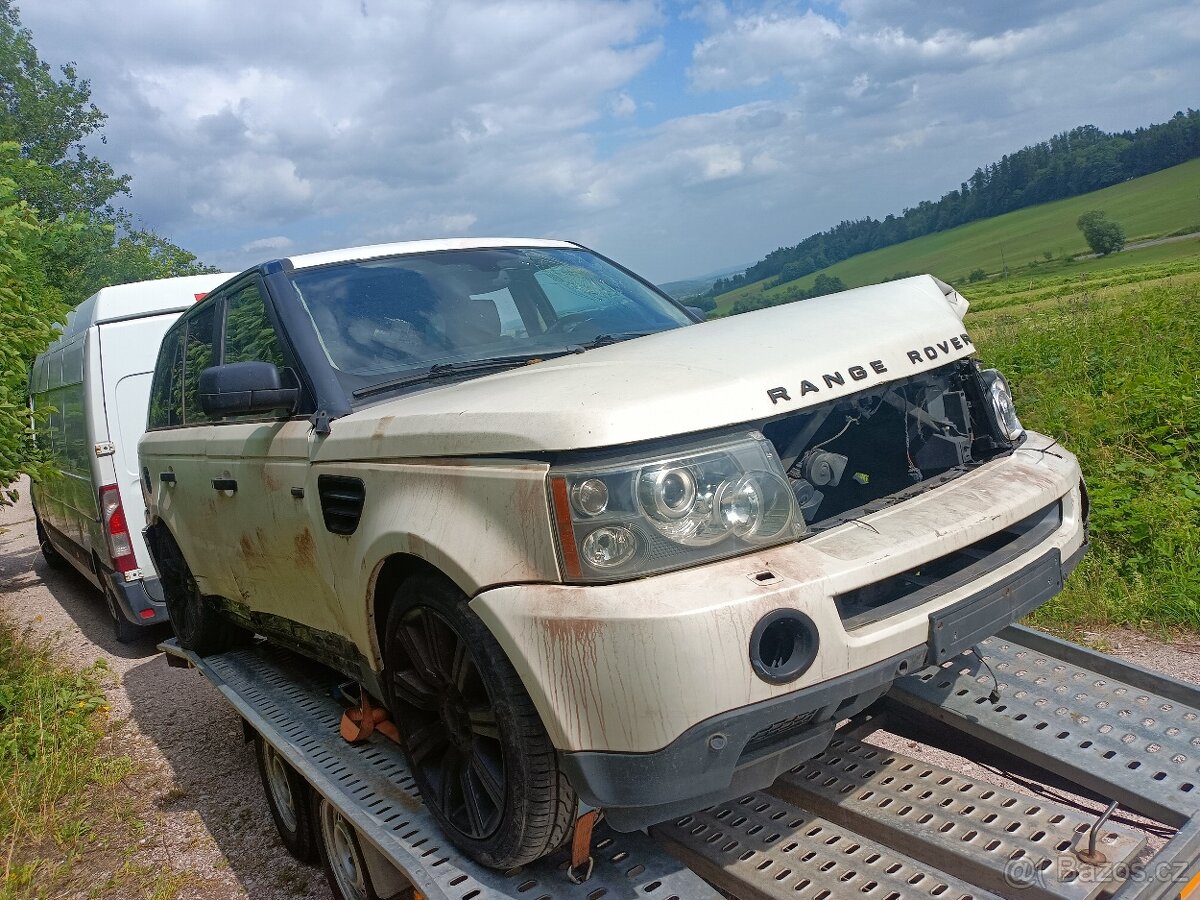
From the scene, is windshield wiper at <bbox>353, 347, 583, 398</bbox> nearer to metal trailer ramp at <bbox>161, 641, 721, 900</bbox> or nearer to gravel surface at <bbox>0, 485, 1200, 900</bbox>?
metal trailer ramp at <bbox>161, 641, 721, 900</bbox>

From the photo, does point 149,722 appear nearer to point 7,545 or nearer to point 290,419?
point 290,419

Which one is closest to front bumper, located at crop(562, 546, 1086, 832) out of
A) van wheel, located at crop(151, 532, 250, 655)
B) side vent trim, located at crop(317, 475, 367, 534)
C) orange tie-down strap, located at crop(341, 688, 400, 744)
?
side vent trim, located at crop(317, 475, 367, 534)

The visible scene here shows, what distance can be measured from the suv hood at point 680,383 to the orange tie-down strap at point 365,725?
1.04 metres

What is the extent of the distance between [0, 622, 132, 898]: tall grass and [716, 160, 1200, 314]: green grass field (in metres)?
40.9

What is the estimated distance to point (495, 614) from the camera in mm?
2146

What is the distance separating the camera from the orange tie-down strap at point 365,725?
10.9 ft

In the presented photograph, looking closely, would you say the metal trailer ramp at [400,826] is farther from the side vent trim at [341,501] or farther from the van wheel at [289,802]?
the side vent trim at [341,501]

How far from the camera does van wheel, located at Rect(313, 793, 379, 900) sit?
3.01 m

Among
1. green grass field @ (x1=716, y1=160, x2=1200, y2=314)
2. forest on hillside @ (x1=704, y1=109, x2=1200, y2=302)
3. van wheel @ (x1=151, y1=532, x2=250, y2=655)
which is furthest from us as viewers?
forest on hillside @ (x1=704, y1=109, x2=1200, y2=302)

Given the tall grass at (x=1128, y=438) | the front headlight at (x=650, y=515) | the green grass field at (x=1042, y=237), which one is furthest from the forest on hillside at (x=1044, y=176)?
the front headlight at (x=650, y=515)

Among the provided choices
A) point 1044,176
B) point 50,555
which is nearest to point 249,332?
point 50,555

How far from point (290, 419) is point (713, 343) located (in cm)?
151

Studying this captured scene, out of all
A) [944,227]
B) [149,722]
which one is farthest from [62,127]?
[944,227]

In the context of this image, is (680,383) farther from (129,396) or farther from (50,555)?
(50,555)
